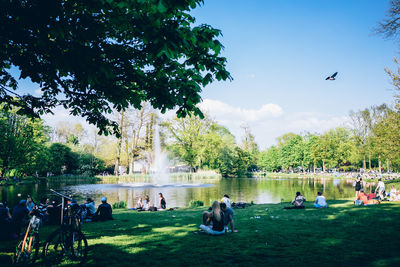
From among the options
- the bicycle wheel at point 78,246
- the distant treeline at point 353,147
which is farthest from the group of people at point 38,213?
the distant treeline at point 353,147

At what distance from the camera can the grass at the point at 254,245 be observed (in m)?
6.27

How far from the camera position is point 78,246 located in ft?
20.3

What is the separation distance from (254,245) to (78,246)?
466 centimetres

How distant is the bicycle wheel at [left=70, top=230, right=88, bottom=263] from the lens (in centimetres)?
602

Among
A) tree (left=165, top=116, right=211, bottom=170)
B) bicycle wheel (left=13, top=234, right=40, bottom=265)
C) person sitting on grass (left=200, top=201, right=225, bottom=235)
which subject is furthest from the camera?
tree (left=165, top=116, right=211, bottom=170)

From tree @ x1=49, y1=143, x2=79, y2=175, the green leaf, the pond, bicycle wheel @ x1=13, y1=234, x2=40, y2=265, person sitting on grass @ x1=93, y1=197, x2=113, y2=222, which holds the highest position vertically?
the green leaf

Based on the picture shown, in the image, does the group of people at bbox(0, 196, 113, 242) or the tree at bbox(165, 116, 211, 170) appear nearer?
the group of people at bbox(0, 196, 113, 242)

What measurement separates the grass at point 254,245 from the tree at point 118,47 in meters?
3.68

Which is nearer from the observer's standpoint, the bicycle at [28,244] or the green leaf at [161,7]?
the green leaf at [161,7]

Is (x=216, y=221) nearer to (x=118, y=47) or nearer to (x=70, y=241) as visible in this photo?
(x=70, y=241)

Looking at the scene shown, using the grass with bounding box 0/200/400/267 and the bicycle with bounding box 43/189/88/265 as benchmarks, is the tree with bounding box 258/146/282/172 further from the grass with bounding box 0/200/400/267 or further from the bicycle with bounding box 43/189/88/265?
the bicycle with bounding box 43/189/88/265

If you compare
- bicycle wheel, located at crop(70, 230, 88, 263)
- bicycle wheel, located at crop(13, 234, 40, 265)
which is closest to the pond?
bicycle wheel, located at crop(70, 230, 88, 263)

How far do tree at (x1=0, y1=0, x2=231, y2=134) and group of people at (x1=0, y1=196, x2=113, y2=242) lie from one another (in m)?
3.38

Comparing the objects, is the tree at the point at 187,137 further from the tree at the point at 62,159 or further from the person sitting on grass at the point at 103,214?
the person sitting on grass at the point at 103,214
